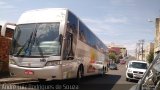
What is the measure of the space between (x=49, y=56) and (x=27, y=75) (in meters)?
1.22

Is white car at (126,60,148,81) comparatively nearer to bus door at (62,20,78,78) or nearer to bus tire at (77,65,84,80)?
bus tire at (77,65,84,80)

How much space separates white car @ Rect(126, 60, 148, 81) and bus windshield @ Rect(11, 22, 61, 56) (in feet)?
37.7

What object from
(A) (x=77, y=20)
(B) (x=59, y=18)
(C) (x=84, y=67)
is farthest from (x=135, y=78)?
(B) (x=59, y=18)

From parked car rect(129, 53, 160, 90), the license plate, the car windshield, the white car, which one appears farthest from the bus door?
the car windshield

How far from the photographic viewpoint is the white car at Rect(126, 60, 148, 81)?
75.5ft

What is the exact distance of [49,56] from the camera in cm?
1262

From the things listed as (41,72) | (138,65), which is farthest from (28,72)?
(138,65)

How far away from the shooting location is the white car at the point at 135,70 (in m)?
→ 23.0

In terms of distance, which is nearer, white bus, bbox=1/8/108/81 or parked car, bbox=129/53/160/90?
parked car, bbox=129/53/160/90

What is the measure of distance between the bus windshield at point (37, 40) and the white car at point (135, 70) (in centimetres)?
1149

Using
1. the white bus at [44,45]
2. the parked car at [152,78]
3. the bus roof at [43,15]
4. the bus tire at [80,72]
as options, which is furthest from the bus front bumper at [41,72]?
the parked car at [152,78]

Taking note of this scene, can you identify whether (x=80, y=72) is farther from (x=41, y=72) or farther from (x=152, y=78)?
(x=152, y=78)

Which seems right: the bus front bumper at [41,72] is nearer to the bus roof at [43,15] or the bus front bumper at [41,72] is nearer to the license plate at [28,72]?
the license plate at [28,72]

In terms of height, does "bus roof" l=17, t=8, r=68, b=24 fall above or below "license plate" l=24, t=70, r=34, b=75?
above
